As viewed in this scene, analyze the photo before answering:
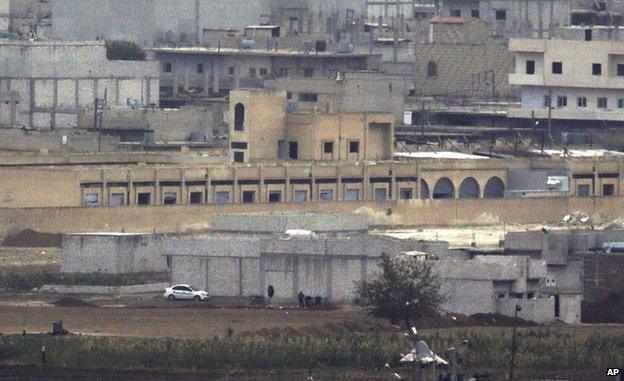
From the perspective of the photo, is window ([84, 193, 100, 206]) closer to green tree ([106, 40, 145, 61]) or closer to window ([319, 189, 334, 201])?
window ([319, 189, 334, 201])

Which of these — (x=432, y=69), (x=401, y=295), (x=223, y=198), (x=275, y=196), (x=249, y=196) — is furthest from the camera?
(x=432, y=69)

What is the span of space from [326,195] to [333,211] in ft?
18.1

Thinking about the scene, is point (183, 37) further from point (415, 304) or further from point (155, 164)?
point (415, 304)

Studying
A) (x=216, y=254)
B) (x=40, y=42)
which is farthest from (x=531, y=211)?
(x=40, y=42)

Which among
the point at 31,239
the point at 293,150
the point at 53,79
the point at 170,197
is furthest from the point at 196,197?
the point at 53,79

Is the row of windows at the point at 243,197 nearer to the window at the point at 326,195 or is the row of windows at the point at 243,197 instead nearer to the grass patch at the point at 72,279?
the window at the point at 326,195

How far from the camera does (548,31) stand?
139250 mm

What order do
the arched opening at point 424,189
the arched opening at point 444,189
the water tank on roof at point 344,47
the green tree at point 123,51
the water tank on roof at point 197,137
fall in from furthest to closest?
1. the water tank on roof at point 344,47
2. the green tree at point 123,51
3. the water tank on roof at point 197,137
4. the arched opening at point 444,189
5. the arched opening at point 424,189

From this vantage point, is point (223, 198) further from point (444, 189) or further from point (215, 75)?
point (215, 75)

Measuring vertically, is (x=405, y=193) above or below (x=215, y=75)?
below

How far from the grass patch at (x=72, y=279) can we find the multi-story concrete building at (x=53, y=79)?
38005mm

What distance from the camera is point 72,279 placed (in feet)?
264

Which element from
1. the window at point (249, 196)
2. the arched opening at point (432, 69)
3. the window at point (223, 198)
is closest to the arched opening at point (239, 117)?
the window at point (249, 196)

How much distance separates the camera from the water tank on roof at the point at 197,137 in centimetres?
11281
